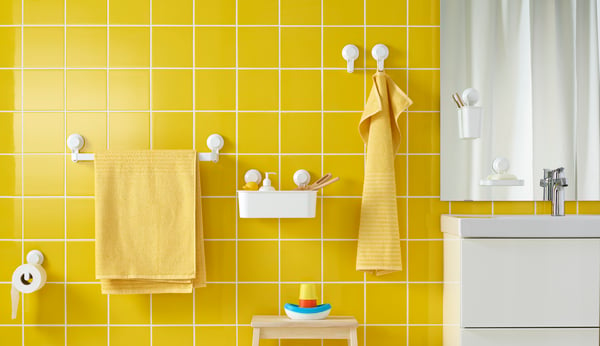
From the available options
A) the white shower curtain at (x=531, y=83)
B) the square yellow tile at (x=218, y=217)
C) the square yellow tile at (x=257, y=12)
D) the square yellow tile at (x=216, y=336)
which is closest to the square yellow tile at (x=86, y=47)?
the square yellow tile at (x=257, y=12)

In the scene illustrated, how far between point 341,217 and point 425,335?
1.70 feet

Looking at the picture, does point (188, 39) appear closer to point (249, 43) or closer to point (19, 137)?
point (249, 43)

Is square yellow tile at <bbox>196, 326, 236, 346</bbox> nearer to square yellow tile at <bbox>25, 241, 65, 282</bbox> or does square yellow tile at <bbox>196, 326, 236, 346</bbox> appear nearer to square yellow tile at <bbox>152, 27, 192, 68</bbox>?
square yellow tile at <bbox>25, 241, 65, 282</bbox>

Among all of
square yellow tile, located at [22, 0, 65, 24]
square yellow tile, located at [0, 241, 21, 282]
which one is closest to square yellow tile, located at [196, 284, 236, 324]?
square yellow tile, located at [0, 241, 21, 282]

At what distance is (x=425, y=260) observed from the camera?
7.25 feet

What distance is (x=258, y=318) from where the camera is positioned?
2107 mm

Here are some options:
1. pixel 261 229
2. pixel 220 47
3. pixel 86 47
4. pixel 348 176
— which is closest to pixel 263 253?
pixel 261 229

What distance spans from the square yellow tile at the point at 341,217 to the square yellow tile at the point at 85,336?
87cm

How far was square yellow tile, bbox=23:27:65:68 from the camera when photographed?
2201 mm

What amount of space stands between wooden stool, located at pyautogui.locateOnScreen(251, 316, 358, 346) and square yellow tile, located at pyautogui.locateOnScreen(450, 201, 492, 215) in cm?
55

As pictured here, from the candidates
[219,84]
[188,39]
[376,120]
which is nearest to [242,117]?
[219,84]

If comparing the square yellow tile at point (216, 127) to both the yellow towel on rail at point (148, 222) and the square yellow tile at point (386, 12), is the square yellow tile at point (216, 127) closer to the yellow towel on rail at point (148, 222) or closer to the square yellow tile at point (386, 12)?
the yellow towel on rail at point (148, 222)

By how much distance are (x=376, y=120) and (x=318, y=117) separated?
0.22 m

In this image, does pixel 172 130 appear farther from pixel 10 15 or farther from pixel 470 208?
pixel 470 208
